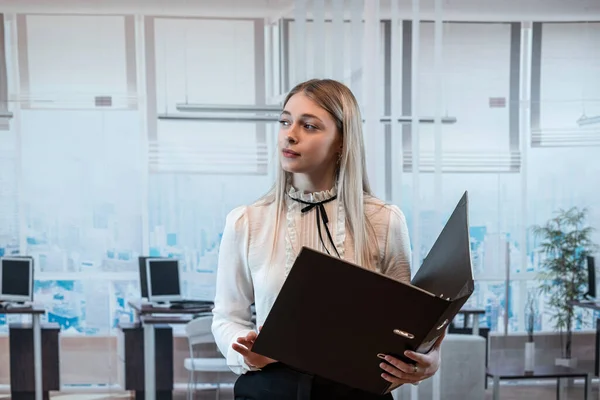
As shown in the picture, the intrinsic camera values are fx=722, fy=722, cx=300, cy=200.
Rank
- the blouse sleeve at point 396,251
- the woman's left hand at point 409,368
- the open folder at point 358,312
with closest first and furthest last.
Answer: the open folder at point 358,312 < the woman's left hand at point 409,368 < the blouse sleeve at point 396,251

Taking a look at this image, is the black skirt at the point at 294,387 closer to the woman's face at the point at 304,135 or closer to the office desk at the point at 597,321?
the woman's face at the point at 304,135

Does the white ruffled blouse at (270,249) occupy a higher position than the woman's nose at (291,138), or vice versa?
the woman's nose at (291,138)

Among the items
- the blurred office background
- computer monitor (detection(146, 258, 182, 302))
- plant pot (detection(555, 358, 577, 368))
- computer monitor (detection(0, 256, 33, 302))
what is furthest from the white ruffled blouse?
computer monitor (detection(0, 256, 33, 302))

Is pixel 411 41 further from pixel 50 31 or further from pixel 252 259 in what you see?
pixel 50 31

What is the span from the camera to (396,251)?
60.7 inches

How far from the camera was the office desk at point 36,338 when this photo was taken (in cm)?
438

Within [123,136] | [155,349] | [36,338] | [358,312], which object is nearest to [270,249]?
[358,312]

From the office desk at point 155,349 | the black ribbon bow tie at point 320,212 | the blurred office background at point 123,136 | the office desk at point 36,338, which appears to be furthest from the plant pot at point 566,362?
the office desk at point 36,338

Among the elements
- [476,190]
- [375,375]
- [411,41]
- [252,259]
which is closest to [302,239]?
[252,259]

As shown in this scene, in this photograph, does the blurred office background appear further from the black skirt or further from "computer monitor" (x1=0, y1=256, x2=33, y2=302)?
the black skirt

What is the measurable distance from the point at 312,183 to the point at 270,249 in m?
0.17

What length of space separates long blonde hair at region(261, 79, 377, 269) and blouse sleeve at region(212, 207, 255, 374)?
8cm

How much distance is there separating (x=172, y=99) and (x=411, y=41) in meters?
1.92

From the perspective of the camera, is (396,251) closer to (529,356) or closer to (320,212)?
(320,212)
